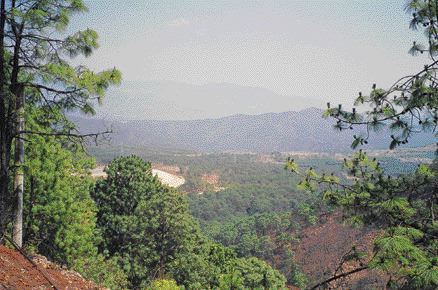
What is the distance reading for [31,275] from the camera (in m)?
9.18

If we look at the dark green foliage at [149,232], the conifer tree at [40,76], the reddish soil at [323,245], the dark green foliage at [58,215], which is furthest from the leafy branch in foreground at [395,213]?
the reddish soil at [323,245]

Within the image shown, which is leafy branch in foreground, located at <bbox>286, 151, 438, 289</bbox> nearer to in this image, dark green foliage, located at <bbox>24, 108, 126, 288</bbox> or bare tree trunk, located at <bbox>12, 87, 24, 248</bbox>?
bare tree trunk, located at <bbox>12, 87, 24, 248</bbox>

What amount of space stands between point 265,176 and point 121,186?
133m

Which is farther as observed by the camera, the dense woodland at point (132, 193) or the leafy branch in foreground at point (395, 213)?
the dense woodland at point (132, 193)

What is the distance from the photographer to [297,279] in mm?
52219

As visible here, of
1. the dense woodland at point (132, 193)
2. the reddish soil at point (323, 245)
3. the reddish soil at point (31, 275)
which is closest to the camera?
the dense woodland at point (132, 193)

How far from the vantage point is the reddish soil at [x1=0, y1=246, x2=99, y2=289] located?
Answer: 8.54 metres

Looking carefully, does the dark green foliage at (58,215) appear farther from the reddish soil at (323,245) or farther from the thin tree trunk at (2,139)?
the reddish soil at (323,245)

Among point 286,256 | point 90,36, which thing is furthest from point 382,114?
point 286,256

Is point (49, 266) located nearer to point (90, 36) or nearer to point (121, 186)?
→ point (90, 36)

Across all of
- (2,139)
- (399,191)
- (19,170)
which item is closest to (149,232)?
(19,170)

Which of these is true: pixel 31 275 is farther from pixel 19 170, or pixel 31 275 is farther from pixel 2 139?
pixel 2 139

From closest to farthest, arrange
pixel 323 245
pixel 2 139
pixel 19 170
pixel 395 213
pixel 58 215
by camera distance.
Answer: pixel 395 213, pixel 2 139, pixel 19 170, pixel 58 215, pixel 323 245

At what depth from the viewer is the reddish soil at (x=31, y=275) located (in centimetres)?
854
